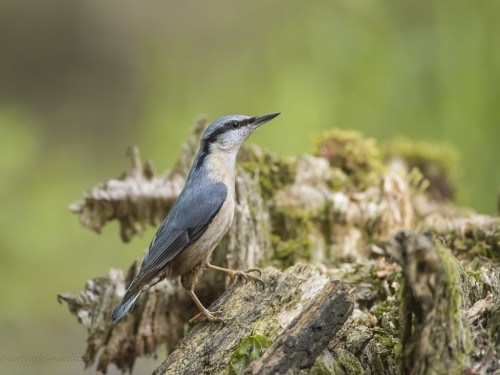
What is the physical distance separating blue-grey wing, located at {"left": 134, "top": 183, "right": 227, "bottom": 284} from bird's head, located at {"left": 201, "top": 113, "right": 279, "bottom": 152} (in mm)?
311

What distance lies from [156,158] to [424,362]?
4399mm

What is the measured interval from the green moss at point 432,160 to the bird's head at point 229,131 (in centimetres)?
178

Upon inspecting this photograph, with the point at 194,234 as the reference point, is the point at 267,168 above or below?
above

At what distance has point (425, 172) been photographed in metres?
5.00

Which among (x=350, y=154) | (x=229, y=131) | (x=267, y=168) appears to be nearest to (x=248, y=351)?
(x=229, y=131)

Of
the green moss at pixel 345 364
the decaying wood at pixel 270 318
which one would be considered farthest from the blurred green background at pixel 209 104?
the green moss at pixel 345 364

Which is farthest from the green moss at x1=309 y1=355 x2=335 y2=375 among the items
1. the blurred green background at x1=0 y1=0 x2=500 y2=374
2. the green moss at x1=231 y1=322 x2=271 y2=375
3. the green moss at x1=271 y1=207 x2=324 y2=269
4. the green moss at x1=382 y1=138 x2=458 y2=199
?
the green moss at x1=382 y1=138 x2=458 y2=199

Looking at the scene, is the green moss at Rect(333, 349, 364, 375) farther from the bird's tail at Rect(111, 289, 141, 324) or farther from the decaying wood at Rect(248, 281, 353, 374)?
the bird's tail at Rect(111, 289, 141, 324)

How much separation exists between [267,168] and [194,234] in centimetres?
108

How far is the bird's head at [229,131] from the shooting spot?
3430mm

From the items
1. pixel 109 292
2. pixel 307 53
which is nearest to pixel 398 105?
pixel 307 53

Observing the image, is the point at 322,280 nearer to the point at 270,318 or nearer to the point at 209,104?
the point at 270,318

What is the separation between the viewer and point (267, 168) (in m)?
4.00

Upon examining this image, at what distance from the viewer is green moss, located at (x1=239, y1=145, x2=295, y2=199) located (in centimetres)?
394
